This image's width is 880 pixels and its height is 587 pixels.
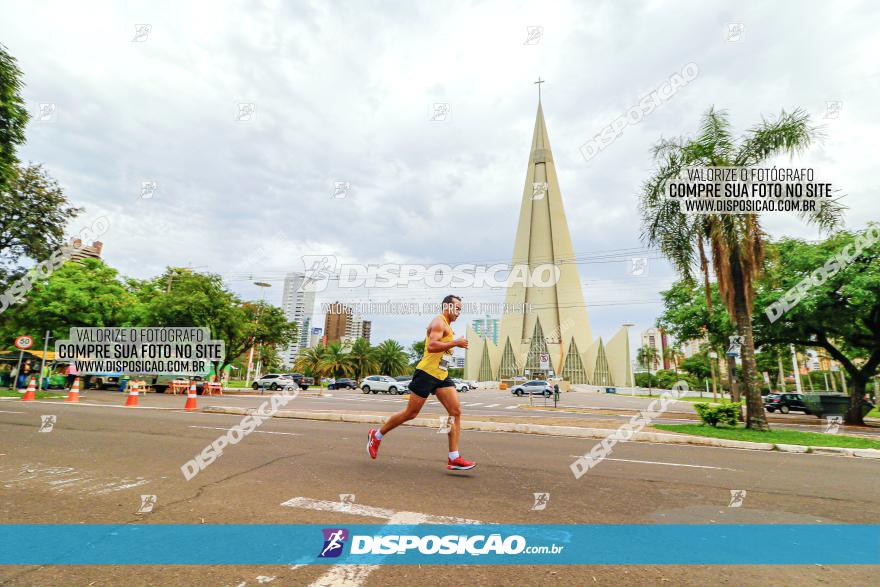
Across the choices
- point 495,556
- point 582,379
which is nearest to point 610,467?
point 495,556

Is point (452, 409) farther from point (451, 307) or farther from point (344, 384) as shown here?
point (344, 384)

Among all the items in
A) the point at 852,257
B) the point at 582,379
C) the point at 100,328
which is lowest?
the point at 582,379

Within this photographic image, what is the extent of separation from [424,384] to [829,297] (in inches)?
774

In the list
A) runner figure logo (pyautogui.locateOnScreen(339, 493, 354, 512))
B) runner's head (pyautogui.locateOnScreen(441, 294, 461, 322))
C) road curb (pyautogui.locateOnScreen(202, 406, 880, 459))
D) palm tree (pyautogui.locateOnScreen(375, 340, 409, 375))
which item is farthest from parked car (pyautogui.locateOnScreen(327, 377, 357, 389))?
runner figure logo (pyautogui.locateOnScreen(339, 493, 354, 512))

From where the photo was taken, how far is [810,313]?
656 inches

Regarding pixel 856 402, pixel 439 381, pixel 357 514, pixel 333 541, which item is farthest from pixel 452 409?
pixel 856 402

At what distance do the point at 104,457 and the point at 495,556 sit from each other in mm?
5658

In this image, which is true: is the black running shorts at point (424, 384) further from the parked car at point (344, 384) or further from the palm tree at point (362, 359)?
the palm tree at point (362, 359)

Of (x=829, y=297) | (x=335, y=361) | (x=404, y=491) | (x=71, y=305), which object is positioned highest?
(x=71, y=305)

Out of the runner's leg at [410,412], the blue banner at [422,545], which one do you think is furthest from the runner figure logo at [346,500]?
the runner's leg at [410,412]

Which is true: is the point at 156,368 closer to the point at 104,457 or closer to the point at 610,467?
the point at 104,457

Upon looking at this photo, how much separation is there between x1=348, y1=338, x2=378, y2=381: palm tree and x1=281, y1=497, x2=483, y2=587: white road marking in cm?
5661

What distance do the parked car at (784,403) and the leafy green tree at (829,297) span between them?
354 inches

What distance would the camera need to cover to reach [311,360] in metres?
56.7
